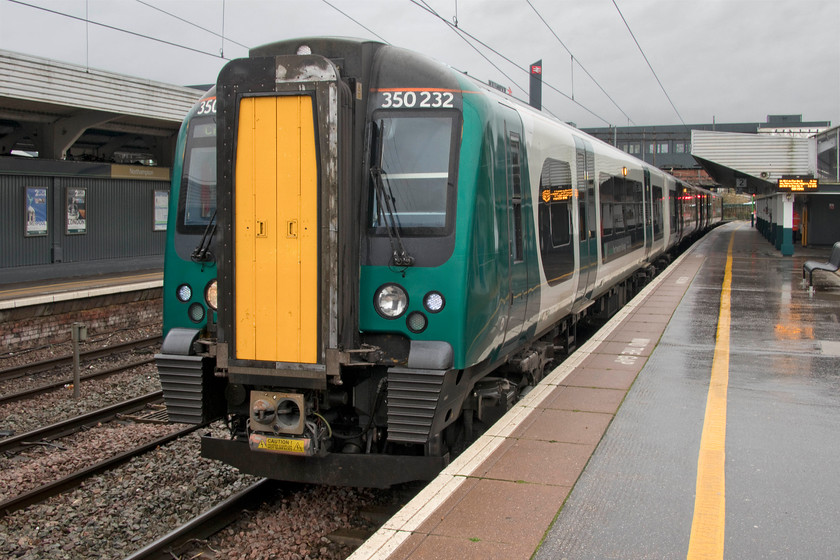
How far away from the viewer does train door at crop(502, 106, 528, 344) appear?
20.1 ft

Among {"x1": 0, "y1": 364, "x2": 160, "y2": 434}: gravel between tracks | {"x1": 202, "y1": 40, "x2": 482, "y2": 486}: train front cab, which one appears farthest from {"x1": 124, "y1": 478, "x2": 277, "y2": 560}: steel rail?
{"x1": 0, "y1": 364, "x2": 160, "y2": 434}: gravel between tracks

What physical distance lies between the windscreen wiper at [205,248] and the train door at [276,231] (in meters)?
0.70

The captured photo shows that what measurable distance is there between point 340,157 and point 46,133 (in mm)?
16915

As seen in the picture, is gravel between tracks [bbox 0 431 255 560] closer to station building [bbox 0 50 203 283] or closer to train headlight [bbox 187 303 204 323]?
train headlight [bbox 187 303 204 323]

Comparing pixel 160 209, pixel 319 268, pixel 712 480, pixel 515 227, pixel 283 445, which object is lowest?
pixel 712 480

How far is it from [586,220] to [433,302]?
4873mm

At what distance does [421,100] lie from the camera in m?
5.35

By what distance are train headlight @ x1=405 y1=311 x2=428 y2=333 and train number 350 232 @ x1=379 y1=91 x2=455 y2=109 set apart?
4.64 feet

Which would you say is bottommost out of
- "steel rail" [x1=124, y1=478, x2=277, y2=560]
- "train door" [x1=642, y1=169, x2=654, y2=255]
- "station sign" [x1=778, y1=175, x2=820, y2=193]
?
"steel rail" [x1=124, y1=478, x2=277, y2=560]

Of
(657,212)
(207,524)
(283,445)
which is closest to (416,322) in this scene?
(283,445)

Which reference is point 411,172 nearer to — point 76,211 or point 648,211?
point 648,211

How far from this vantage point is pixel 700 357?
929 centimetres

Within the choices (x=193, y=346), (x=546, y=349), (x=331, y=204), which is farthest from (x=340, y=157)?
(x=546, y=349)

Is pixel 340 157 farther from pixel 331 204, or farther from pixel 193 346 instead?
pixel 193 346
